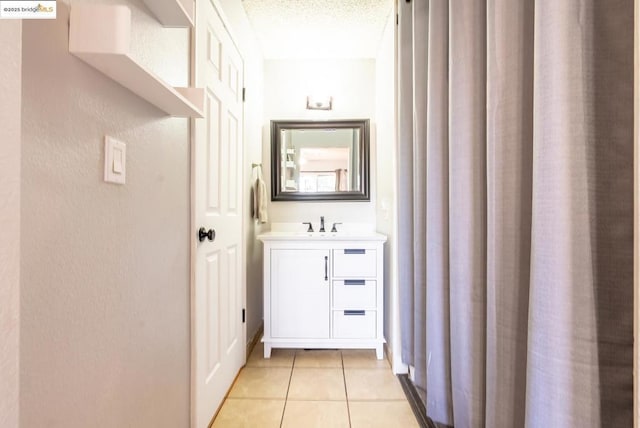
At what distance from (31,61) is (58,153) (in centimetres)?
17

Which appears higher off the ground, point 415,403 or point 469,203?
point 469,203

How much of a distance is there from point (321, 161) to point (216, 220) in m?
1.35

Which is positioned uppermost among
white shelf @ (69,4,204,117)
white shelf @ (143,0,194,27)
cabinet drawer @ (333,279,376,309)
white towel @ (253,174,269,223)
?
white shelf @ (143,0,194,27)

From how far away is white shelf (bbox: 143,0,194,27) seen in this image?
3.03 feet

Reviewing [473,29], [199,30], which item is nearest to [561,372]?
[473,29]

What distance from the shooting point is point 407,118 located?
168cm

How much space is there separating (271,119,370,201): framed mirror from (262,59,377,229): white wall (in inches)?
2.6

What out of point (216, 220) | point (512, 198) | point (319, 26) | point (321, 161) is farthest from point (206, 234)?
point (319, 26)

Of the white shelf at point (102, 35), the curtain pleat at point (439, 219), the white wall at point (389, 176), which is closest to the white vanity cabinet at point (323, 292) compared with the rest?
the white wall at point (389, 176)

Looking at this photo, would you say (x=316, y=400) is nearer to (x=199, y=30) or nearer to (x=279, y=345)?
(x=279, y=345)

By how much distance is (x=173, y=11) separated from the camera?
96 cm

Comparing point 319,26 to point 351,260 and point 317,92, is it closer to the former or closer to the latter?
point 317,92

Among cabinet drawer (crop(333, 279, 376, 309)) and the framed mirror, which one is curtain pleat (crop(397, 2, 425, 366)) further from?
the framed mirror

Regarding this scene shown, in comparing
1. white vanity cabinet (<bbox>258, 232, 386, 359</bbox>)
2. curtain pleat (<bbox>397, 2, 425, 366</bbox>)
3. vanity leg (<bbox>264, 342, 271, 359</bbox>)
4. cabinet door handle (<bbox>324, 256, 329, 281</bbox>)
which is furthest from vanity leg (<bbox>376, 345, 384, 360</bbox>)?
vanity leg (<bbox>264, 342, 271, 359</bbox>)
